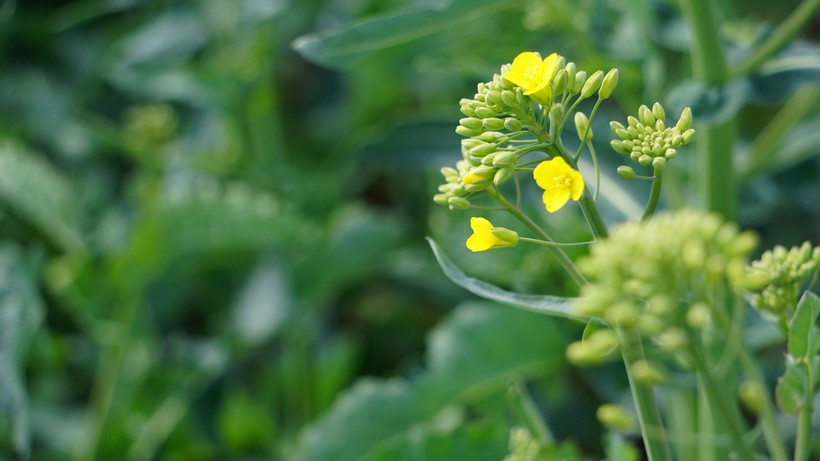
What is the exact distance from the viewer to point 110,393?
845 millimetres

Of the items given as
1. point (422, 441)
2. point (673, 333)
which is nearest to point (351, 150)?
point (422, 441)

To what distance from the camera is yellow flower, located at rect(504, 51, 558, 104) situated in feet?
1.14

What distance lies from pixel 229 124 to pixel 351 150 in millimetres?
166

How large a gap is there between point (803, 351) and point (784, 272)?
0.11 ft

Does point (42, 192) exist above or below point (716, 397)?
below

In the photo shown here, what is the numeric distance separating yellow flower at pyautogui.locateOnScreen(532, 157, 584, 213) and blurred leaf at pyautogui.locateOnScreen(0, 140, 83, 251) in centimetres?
68

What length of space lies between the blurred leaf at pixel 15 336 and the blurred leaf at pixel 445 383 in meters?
0.22

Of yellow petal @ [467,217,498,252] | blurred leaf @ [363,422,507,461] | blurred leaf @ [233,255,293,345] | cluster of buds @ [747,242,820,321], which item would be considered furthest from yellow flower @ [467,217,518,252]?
blurred leaf @ [233,255,293,345]

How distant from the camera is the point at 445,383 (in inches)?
28.1

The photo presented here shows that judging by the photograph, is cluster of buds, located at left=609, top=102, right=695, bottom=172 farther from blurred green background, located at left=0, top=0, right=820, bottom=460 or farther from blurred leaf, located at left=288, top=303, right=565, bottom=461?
blurred leaf, located at left=288, top=303, right=565, bottom=461

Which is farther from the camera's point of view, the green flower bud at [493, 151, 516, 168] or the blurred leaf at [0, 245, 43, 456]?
the blurred leaf at [0, 245, 43, 456]

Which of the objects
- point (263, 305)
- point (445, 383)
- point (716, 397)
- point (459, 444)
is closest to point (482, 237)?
point (716, 397)

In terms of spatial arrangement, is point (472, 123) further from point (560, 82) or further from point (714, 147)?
point (714, 147)

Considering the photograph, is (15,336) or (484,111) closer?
(484,111)
